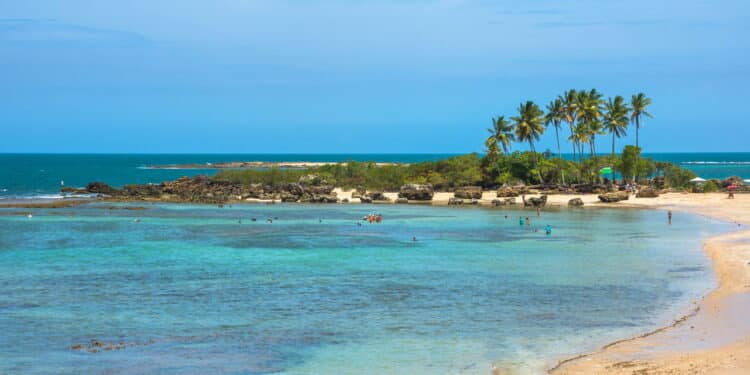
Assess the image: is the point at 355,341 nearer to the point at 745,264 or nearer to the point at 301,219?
the point at 745,264

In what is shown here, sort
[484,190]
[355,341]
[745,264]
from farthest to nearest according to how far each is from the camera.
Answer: [484,190]
[745,264]
[355,341]

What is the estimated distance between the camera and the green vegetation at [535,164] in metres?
93.7

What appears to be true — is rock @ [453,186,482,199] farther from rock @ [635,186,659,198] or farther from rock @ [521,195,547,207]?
rock @ [635,186,659,198]

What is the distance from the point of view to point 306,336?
2292 centimetres

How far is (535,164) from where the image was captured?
9431 centimetres

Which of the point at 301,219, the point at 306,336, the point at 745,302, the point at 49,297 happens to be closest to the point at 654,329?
the point at 745,302

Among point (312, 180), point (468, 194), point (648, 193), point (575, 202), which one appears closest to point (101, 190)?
point (312, 180)

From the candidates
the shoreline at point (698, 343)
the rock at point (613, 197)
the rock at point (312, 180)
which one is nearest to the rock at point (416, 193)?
the rock at point (312, 180)

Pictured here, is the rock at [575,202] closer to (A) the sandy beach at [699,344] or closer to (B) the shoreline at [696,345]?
(A) the sandy beach at [699,344]

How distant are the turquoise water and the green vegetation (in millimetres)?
38754

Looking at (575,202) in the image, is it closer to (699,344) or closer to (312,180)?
(312,180)

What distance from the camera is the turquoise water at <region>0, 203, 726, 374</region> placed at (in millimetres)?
20656

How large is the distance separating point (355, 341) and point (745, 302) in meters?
13.0

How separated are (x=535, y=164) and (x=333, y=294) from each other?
67.8m
